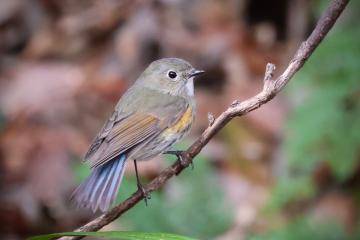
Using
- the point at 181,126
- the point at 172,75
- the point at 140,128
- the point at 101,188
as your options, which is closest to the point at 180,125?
the point at 181,126

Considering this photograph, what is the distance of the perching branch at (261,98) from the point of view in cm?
181

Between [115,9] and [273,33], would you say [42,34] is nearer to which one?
[115,9]

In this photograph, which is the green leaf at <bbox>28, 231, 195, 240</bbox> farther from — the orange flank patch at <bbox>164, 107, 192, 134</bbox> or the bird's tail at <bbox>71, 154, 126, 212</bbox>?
the orange flank patch at <bbox>164, 107, 192, 134</bbox>

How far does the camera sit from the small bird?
2525 mm

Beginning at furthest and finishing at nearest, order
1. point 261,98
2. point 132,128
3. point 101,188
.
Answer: point 132,128
point 101,188
point 261,98

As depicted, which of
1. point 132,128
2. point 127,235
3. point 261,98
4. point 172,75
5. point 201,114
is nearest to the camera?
point 127,235

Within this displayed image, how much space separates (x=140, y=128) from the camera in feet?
9.82

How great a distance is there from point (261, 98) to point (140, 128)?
1062 mm

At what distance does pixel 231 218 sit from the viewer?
142 inches

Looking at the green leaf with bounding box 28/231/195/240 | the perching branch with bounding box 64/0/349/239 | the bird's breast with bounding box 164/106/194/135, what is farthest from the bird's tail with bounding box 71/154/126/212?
the green leaf with bounding box 28/231/195/240

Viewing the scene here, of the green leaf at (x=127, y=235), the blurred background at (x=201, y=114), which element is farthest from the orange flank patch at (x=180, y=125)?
the green leaf at (x=127, y=235)

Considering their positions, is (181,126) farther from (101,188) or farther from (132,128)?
(101,188)

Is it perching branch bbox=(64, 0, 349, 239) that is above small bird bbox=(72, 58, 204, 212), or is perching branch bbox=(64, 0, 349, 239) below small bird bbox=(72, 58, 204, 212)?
below

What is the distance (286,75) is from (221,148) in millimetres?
3471
